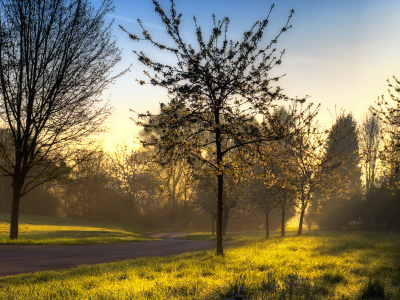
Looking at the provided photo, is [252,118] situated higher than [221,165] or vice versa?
[252,118]

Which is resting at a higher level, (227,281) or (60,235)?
(227,281)

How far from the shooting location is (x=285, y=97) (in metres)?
9.58

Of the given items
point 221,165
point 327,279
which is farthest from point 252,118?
point 327,279

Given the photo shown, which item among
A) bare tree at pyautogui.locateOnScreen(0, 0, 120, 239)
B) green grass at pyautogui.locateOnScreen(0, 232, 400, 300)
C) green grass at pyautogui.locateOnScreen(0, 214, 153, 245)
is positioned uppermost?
bare tree at pyautogui.locateOnScreen(0, 0, 120, 239)

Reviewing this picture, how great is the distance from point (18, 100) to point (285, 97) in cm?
1223

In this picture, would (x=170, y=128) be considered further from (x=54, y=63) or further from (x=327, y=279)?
(x=54, y=63)

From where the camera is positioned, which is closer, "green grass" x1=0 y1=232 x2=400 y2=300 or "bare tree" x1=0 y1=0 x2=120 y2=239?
"green grass" x1=0 y1=232 x2=400 y2=300

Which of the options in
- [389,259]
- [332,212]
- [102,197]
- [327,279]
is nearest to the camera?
[327,279]

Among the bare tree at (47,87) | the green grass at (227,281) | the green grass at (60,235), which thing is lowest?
the green grass at (60,235)

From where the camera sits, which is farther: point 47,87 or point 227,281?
point 47,87

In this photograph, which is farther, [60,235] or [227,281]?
[60,235]

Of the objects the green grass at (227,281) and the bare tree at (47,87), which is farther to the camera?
the bare tree at (47,87)

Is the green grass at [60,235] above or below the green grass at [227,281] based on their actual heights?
below

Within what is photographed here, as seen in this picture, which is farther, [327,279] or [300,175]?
[300,175]
